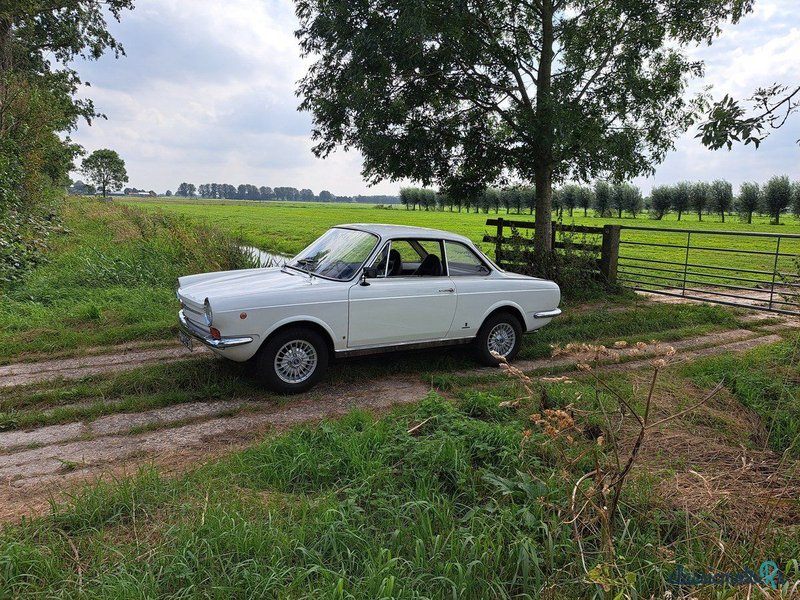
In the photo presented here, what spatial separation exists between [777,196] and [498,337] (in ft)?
229

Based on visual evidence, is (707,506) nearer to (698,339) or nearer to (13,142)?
(698,339)

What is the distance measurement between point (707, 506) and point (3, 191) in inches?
607

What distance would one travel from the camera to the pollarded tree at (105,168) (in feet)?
262

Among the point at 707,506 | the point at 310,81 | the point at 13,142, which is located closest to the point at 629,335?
the point at 707,506

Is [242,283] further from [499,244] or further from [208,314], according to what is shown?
[499,244]

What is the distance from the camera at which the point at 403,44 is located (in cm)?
867

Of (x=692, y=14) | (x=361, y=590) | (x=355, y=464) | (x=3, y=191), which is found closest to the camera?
(x=361, y=590)

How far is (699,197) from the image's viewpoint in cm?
7275

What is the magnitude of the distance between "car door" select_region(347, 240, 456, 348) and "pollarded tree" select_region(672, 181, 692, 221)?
7929 cm

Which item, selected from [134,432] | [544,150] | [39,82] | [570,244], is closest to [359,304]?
[134,432]

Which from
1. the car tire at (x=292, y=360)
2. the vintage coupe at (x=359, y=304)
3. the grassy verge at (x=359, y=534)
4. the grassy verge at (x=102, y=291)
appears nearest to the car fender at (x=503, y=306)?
the vintage coupe at (x=359, y=304)

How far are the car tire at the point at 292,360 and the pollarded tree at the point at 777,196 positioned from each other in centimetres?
6931

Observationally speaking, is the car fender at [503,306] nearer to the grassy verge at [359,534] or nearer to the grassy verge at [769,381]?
the grassy verge at [769,381]

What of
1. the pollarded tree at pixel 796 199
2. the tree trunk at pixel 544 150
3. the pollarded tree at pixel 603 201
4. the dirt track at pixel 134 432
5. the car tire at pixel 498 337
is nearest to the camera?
the dirt track at pixel 134 432
